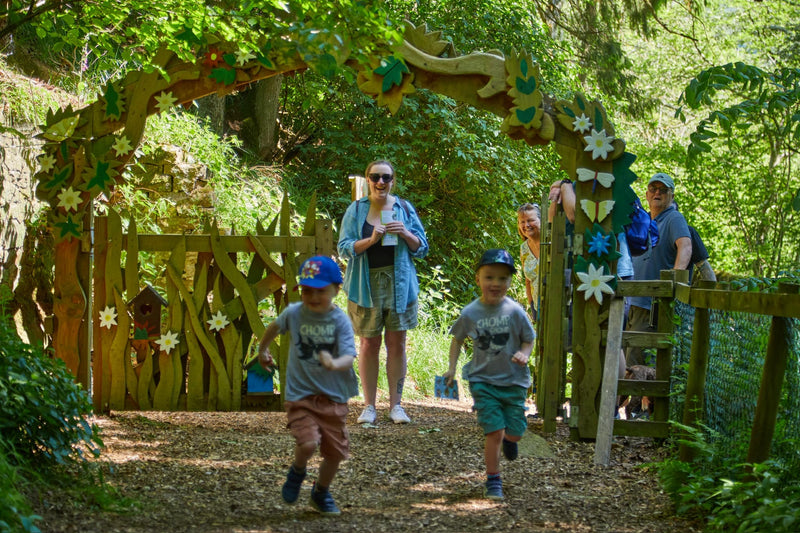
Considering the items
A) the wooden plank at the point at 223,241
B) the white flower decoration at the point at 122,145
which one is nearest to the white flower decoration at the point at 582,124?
the wooden plank at the point at 223,241

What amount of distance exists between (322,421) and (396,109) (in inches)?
110

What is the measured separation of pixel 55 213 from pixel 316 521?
12.4ft

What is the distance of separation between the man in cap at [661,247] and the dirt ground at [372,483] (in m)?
1.00

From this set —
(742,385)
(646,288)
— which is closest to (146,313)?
(646,288)

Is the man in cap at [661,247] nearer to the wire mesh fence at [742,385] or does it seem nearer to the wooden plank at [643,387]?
the wooden plank at [643,387]

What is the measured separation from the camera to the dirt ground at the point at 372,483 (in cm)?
404

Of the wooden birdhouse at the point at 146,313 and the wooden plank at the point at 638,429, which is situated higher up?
the wooden birdhouse at the point at 146,313

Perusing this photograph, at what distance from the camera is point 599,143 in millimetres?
5973

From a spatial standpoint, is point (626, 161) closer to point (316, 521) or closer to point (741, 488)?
point (741, 488)

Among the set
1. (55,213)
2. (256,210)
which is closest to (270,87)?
(256,210)

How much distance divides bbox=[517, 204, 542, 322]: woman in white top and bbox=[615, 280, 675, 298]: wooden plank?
1542 millimetres

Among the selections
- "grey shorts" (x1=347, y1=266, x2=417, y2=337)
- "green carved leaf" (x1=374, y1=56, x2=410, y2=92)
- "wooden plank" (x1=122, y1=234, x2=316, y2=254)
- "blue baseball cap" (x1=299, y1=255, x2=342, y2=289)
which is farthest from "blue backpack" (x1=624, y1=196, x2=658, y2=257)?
"blue baseball cap" (x1=299, y1=255, x2=342, y2=289)

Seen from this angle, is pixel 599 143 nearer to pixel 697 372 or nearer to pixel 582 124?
pixel 582 124

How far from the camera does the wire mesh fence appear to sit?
4.30 m
